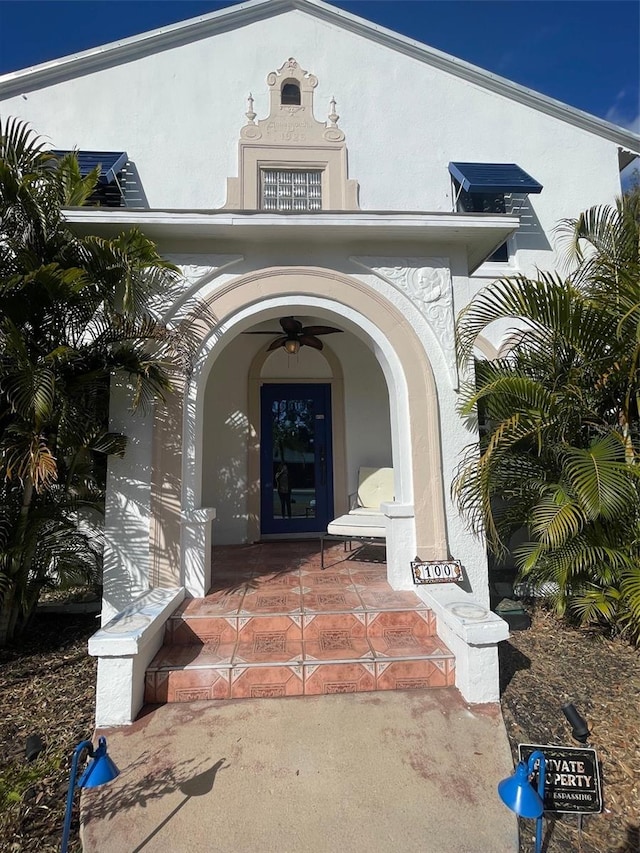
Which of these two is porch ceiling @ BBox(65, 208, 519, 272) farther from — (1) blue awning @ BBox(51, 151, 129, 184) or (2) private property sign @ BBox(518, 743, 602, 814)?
(2) private property sign @ BBox(518, 743, 602, 814)

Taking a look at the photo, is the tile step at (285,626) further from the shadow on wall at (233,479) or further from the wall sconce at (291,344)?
the wall sconce at (291,344)

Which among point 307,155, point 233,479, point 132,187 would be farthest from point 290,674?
point 307,155

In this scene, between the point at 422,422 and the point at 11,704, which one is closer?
the point at 11,704

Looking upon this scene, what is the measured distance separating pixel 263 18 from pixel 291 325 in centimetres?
606

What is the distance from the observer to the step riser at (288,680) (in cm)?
327

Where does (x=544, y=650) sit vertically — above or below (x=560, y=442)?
below

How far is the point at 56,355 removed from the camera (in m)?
3.59

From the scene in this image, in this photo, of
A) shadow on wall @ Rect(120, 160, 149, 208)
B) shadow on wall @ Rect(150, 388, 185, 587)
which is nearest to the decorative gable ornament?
shadow on wall @ Rect(120, 160, 149, 208)

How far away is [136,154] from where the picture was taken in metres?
7.23

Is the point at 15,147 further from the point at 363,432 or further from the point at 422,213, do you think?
the point at 363,432

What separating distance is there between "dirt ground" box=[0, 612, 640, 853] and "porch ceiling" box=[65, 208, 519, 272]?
4.20m

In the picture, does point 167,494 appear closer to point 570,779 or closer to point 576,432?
point 570,779

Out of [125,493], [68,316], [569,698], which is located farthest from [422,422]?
[68,316]

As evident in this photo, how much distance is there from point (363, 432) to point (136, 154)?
6.04 m
